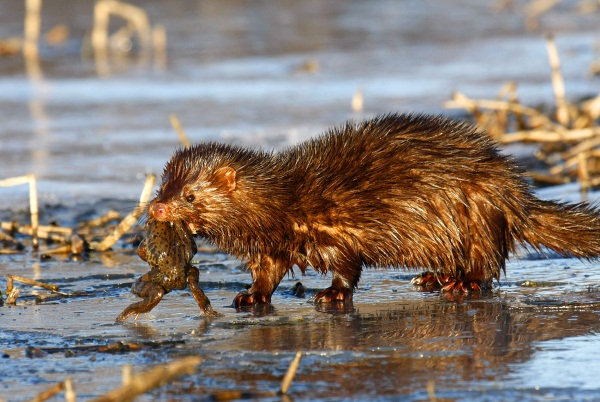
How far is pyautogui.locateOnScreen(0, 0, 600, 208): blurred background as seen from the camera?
10.6m

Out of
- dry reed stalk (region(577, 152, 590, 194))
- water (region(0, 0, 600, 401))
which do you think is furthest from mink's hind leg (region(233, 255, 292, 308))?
dry reed stalk (region(577, 152, 590, 194))

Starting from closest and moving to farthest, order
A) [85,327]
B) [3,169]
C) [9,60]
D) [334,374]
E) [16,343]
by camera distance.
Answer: [334,374], [16,343], [85,327], [3,169], [9,60]

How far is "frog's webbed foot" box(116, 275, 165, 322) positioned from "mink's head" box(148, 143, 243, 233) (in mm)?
487

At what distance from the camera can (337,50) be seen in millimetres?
17375

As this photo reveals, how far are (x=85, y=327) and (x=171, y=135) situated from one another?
635cm

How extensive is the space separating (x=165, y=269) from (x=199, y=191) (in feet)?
1.80

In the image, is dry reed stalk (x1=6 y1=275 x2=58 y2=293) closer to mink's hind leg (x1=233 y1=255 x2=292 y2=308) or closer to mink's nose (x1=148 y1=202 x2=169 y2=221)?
mink's nose (x1=148 y1=202 x2=169 y2=221)

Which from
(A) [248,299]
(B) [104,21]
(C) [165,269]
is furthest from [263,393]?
(B) [104,21]

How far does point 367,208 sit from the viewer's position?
566cm

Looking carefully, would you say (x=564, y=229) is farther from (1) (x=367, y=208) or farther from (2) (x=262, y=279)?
(2) (x=262, y=279)

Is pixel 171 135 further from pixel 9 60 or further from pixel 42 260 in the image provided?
pixel 9 60

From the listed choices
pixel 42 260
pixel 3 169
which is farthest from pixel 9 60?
pixel 42 260

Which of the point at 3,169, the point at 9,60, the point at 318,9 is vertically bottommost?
the point at 3,169

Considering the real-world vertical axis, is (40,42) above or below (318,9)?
below
